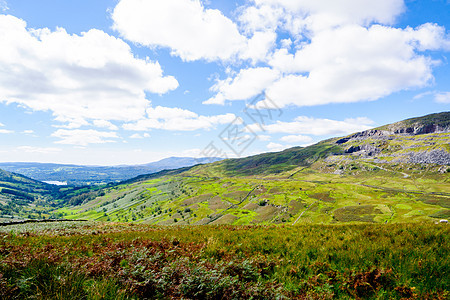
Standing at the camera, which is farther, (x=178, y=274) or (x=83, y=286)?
(x=178, y=274)

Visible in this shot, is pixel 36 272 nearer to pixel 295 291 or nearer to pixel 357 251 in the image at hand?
pixel 295 291

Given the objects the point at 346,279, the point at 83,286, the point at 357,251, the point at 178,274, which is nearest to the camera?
the point at 83,286

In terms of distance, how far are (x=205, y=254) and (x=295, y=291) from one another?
3.46 meters

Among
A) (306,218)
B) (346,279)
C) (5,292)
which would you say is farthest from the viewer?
(306,218)

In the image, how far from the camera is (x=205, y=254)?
24.4 ft

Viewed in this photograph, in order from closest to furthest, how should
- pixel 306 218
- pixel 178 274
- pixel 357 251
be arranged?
pixel 178 274 → pixel 357 251 → pixel 306 218

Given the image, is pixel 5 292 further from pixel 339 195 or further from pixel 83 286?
pixel 339 195

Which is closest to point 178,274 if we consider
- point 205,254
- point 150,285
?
point 150,285

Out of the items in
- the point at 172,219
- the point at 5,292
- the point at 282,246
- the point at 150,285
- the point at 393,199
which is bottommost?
the point at 172,219

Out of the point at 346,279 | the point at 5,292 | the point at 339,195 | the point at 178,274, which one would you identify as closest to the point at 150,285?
the point at 178,274

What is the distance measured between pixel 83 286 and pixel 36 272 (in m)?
1.48

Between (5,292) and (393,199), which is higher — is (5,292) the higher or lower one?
the higher one

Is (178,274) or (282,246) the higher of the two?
(178,274)

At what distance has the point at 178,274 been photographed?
4.98 metres
